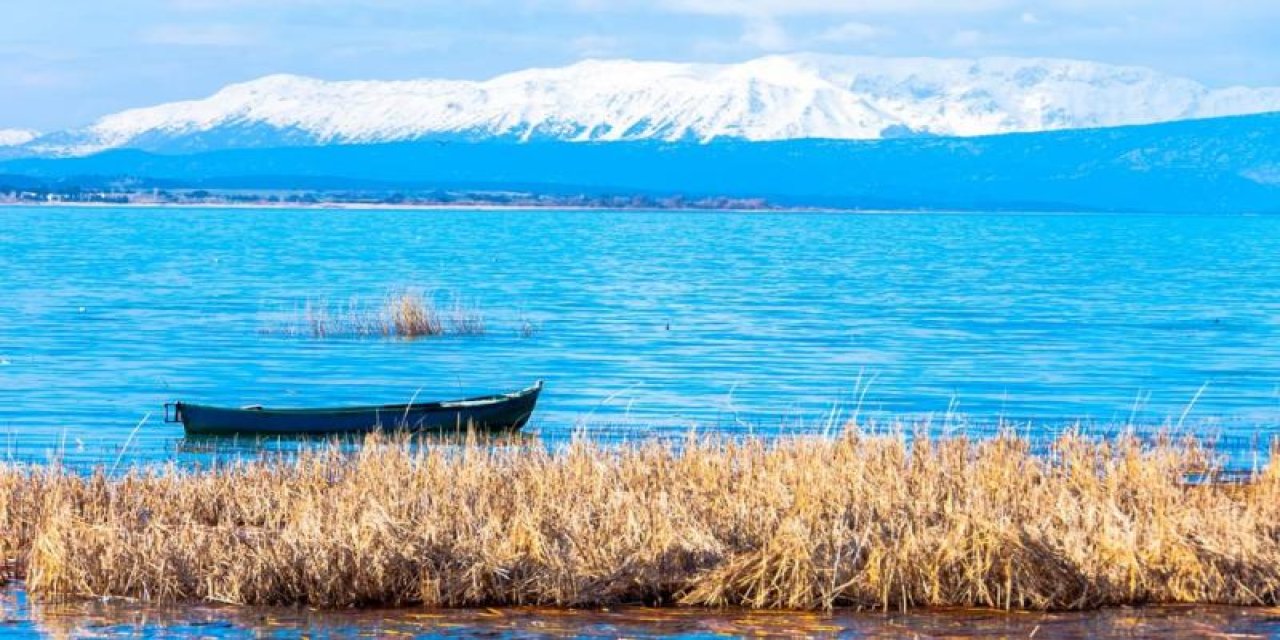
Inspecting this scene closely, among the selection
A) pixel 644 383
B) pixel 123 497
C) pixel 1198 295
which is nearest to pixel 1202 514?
pixel 123 497

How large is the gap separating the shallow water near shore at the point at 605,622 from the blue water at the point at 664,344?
8299 millimetres

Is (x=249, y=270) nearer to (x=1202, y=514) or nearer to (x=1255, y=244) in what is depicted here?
(x=1202, y=514)

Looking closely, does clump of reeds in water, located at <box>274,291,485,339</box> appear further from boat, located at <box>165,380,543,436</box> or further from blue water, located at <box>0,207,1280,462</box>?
boat, located at <box>165,380,543,436</box>

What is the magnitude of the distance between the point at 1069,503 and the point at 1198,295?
212 feet

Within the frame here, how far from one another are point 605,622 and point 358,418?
1403cm

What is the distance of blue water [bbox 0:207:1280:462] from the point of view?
32594 millimetres

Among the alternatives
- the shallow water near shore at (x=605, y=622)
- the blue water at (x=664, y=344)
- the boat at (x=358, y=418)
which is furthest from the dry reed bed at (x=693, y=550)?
the boat at (x=358, y=418)

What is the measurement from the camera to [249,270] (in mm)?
90000

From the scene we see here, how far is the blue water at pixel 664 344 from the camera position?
107ft

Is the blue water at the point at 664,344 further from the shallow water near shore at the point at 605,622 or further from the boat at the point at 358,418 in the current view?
the shallow water near shore at the point at 605,622

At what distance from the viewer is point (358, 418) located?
26672 millimetres

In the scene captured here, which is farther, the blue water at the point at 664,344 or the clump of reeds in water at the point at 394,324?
the clump of reeds in water at the point at 394,324

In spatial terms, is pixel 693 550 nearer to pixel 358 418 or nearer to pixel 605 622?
pixel 605 622

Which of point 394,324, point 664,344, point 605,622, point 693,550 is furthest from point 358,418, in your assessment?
point 394,324
